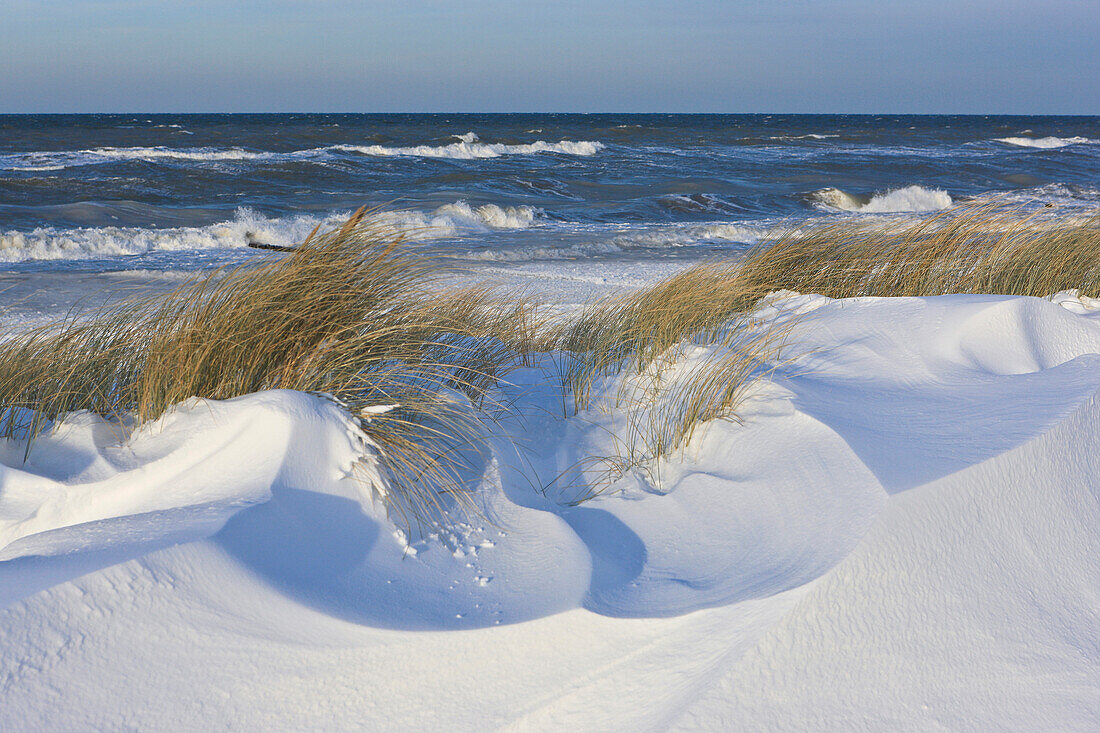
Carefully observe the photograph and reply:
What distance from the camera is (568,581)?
1.88m

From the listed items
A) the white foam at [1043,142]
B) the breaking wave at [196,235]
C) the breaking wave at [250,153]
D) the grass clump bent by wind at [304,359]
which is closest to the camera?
the grass clump bent by wind at [304,359]

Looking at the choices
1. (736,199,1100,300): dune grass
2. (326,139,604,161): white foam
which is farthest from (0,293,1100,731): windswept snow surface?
(326,139,604,161): white foam

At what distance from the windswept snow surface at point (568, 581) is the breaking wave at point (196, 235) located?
20.8 ft

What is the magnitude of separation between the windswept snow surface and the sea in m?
1.39

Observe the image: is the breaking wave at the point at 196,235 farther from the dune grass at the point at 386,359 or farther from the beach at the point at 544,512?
the beach at the point at 544,512

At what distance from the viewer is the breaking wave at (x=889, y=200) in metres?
17.8

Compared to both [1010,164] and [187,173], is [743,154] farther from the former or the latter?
[187,173]

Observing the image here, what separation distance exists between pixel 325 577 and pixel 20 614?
1.91 ft

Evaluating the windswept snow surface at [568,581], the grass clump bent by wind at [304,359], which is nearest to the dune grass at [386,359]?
the grass clump bent by wind at [304,359]

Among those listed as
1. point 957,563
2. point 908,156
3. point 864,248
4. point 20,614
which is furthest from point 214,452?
point 908,156

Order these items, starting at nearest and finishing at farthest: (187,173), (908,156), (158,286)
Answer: (158,286)
(187,173)
(908,156)

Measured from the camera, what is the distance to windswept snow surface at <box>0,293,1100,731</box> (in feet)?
5.18

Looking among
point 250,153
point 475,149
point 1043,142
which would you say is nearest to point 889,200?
point 475,149

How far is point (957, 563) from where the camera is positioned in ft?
6.38
